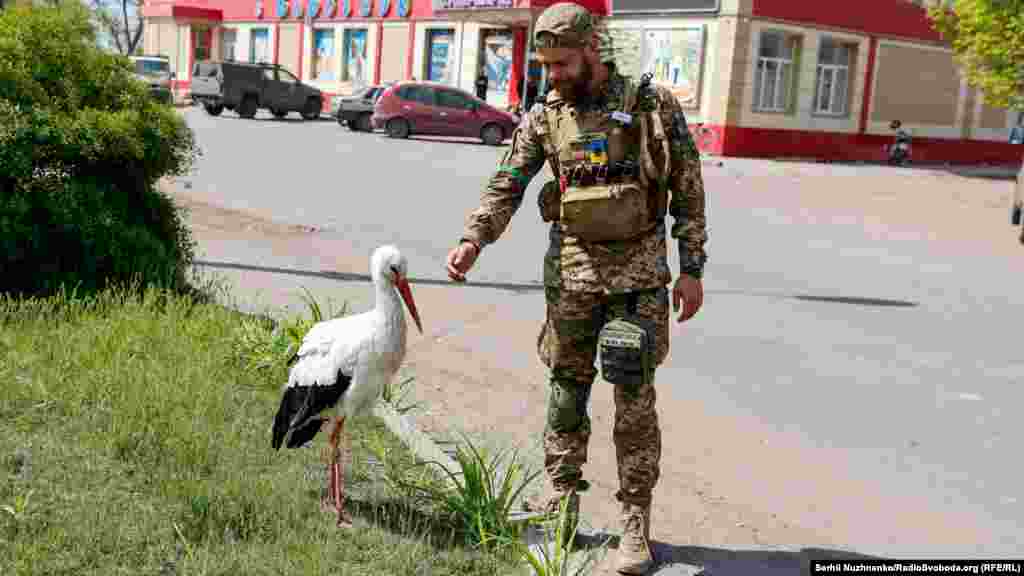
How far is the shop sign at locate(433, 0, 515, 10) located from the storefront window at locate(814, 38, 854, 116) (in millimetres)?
9788

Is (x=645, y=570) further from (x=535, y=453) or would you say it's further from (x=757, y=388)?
(x=757, y=388)

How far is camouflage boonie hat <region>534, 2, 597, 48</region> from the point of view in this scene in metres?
3.81

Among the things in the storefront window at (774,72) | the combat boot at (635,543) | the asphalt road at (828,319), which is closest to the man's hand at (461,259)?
the combat boot at (635,543)

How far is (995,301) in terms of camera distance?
10203 millimetres

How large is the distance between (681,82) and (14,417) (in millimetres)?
27719

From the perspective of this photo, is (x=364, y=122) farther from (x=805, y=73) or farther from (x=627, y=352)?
(x=627, y=352)

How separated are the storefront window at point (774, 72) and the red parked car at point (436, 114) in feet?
23.1

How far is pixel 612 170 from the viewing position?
3879 millimetres

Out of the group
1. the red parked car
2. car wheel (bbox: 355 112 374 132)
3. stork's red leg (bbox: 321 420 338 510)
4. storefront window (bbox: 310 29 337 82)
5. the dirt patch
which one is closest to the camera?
stork's red leg (bbox: 321 420 338 510)

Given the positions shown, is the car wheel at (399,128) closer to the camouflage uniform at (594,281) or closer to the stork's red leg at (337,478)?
the camouflage uniform at (594,281)

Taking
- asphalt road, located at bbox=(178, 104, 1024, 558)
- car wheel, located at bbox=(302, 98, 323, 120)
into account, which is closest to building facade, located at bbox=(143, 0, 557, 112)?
car wheel, located at bbox=(302, 98, 323, 120)

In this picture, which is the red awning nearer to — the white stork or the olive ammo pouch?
the white stork

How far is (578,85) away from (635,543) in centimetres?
167

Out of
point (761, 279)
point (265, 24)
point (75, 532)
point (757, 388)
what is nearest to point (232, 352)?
point (75, 532)
